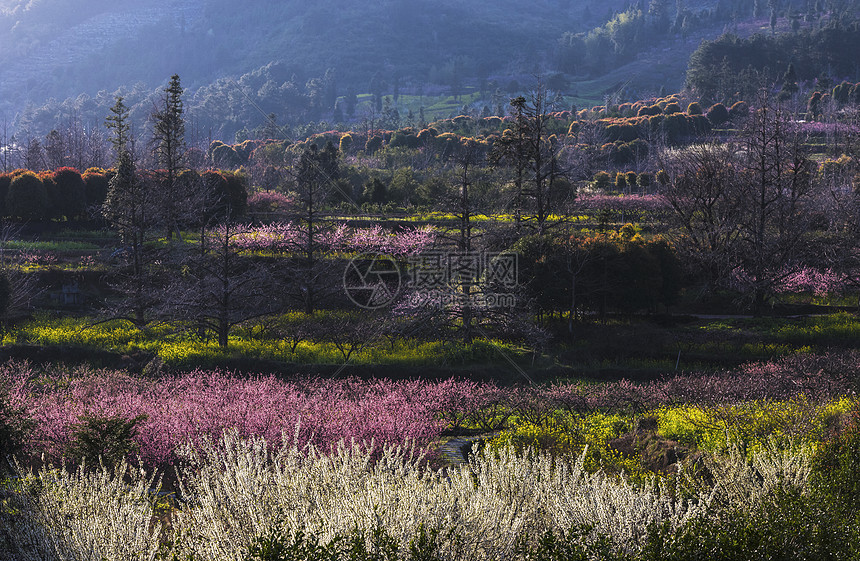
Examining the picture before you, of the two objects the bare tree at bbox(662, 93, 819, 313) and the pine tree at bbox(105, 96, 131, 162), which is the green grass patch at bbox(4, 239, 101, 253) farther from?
the bare tree at bbox(662, 93, 819, 313)

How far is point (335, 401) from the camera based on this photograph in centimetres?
1199

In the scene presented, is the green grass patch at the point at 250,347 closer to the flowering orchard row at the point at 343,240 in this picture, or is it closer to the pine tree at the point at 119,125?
the flowering orchard row at the point at 343,240

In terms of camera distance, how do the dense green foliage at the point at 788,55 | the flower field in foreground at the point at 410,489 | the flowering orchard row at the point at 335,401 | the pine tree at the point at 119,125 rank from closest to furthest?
the flower field in foreground at the point at 410,489 → the flowering orchard row at the point at 335,401 → the pine tree at the point at 119,125 → the dense green foliage at the point at 788,55

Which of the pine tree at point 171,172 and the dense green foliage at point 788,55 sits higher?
the dense green foliage at point 788,55

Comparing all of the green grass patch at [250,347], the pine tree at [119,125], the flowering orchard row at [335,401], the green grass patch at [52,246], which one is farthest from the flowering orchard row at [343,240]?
the pine tree at [119,125]

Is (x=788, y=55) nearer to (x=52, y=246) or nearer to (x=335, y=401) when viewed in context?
(x=52, y=246)

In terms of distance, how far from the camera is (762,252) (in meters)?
21.5

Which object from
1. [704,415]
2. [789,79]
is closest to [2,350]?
[704,415]

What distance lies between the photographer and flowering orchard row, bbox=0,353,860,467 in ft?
30.7

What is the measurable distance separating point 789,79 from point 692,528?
8121 cm

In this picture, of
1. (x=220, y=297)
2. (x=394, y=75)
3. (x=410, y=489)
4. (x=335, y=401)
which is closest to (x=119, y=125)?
(x=220, y=297)

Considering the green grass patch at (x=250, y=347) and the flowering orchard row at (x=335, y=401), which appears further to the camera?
the green grass patch at (x=250, y=347)

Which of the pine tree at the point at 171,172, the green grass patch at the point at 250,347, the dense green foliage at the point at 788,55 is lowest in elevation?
the green grass patch at the point at 250,347

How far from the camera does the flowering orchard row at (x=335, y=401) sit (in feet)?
30.7
